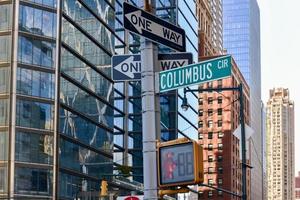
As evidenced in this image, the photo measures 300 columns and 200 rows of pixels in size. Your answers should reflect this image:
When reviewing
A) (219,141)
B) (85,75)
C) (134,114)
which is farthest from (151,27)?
(219,141)

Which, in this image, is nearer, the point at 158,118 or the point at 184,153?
the point at 184,153

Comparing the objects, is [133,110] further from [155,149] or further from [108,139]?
[155,149]

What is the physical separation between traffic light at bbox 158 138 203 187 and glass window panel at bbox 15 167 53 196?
197ft

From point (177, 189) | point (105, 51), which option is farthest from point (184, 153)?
point (105, 51)

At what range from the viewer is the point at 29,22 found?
7369 cm

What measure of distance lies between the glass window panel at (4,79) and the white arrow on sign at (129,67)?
61744mm

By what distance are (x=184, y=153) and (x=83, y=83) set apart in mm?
73691

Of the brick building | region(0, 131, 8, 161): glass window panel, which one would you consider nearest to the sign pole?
region(0, 131, 8, 161): glass window panel

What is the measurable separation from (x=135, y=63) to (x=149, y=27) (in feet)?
2.68

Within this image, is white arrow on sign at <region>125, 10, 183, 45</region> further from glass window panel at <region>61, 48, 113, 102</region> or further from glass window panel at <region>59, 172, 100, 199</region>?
glass window panel at <region>61, 48, 113, 102</region>

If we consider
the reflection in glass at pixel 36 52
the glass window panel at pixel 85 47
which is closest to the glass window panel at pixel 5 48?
the reflection in glass at pixel 36 52

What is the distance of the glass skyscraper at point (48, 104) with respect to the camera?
229ft

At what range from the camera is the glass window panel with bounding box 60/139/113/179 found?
245 ft

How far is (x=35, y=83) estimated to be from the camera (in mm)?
72688
